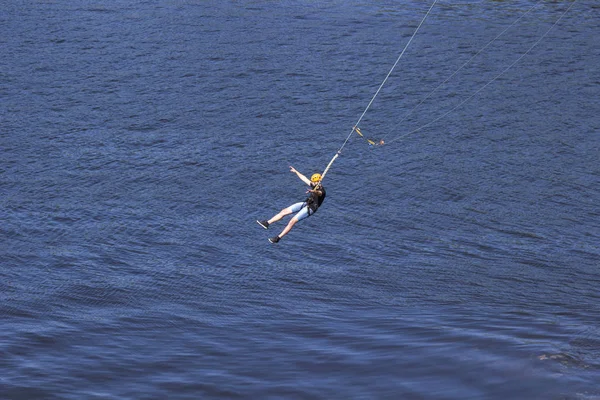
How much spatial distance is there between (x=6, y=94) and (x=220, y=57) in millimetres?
15282

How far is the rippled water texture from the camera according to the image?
3550cm

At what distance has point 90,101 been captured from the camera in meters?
62.1

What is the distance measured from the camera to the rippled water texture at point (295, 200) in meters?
35.5

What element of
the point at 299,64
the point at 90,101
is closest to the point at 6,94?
the point at 90,101

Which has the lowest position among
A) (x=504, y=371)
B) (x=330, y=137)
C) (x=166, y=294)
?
(x=504, y=371)

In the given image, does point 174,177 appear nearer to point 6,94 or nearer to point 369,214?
point 369,214

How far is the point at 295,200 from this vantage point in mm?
49844

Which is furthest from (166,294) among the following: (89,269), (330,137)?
(330,137)

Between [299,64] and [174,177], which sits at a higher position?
[299,64]

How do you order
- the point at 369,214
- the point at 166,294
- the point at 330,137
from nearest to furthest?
the point at 166,294 < the point at 369,214 < the point at 330,137

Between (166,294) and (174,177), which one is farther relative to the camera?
(174,177)

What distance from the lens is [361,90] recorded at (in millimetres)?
63562

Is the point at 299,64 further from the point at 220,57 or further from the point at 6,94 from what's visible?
the point at 6,94

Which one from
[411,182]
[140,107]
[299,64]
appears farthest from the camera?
[299,64]
